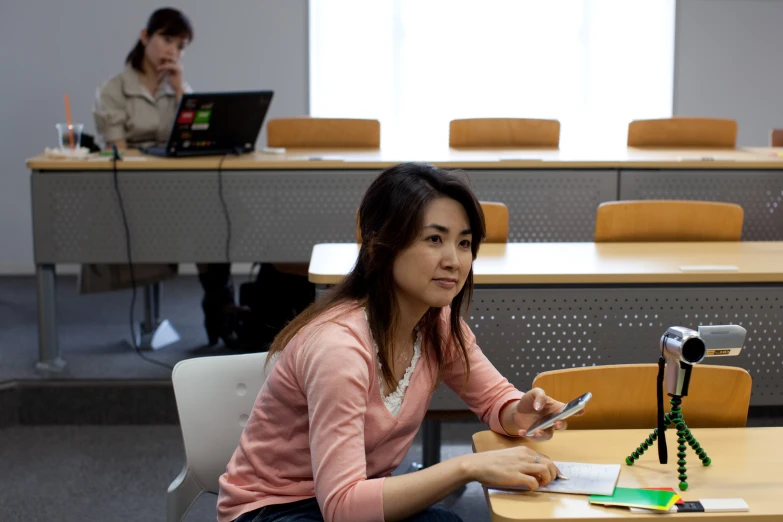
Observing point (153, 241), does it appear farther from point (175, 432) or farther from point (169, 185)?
point (175, 432)

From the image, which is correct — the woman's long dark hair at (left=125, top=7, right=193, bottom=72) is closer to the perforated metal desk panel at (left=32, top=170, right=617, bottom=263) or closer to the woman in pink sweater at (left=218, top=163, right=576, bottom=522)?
the perforated metal desk panel at (left=32, top=170, right=617, bottom=263)

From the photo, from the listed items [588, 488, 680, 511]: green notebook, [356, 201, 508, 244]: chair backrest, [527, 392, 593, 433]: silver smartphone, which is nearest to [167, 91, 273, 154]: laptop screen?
[356, 201, 508, 244]: chair backrest

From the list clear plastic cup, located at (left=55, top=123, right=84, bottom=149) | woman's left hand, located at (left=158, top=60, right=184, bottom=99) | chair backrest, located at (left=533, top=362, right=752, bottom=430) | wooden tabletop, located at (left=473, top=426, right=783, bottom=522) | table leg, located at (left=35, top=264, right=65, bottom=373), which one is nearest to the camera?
wooden tabletop, located at (left=473, top=426, right=783, bottom=522)

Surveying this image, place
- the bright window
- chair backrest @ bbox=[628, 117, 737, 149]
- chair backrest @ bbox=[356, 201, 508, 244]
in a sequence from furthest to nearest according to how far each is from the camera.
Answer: the bright window < chair backrest @ bbox=[628, 117, 737, 149] < chair backrest @ bbox=[356, 201, 508, 244]

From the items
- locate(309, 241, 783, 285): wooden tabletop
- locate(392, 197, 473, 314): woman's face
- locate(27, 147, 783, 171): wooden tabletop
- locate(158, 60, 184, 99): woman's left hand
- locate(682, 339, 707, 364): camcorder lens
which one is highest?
locate(158, 60, 184, 99): woman's left hand

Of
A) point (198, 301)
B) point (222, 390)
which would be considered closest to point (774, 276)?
point (222, 390)

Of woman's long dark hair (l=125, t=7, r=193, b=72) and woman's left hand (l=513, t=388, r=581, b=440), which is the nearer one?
woman's left hand (l=513, t=388, r=581, b=440)

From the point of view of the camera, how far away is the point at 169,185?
146 inches

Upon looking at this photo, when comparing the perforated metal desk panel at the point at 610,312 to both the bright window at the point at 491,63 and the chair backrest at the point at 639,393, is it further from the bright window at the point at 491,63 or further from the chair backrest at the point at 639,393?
the bright window at the point at 491,63

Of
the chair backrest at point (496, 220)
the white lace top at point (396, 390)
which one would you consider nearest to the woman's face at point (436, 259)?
the white lace top at point (396, 390)

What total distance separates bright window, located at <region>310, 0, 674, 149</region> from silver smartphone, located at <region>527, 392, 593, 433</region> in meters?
4.20

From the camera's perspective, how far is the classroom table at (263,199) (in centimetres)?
368

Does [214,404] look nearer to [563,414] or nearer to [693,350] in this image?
[563,414]

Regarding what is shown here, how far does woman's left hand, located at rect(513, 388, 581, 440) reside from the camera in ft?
5.29
